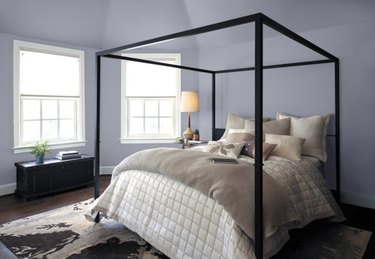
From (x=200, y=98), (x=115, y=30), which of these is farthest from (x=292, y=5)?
(x=115, y=30)

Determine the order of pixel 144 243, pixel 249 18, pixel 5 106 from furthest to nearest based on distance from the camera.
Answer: pixel 5 106 < pixel 144 243 < pixel 249 18

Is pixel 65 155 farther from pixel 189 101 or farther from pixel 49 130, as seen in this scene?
pixel 189 101

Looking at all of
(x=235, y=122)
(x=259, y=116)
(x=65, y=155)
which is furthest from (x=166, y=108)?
(x=259, y=116)

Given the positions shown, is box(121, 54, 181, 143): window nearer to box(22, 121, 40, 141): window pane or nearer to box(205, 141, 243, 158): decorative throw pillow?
box(22, 121, 40, 141): window pane

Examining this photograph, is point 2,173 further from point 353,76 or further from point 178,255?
point 353,76

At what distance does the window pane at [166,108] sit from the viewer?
515cm

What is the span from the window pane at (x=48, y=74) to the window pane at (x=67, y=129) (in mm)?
454

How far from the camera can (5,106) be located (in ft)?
13.0

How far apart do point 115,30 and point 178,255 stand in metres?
3.76

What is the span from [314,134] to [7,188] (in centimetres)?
405

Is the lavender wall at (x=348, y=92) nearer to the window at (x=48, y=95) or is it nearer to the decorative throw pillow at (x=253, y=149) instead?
the decorative throw pillow at (x=253, y=149)

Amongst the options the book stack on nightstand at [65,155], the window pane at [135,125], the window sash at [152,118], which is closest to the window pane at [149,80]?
the window sash at [152,118]

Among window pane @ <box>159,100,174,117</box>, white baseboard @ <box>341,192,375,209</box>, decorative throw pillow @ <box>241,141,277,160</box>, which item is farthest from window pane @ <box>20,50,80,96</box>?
white baseboard @ <box>341,192,375,209</box>

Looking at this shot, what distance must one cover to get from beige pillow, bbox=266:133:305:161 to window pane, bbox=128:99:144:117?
2614mm
